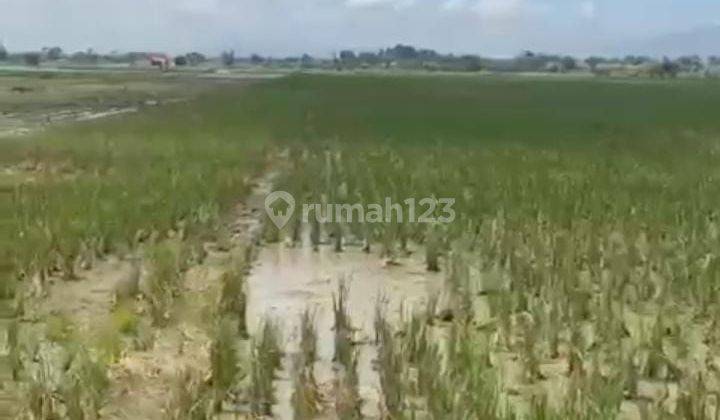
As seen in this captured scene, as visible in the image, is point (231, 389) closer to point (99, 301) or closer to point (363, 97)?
point (99, 301)

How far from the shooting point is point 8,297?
7.50 metres

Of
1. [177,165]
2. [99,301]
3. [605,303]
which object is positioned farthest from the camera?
[177,165]

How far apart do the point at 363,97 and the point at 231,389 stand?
→ 3452 cm

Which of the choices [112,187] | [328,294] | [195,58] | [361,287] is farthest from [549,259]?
[195,58]

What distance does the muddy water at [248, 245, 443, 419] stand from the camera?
577 centimetres

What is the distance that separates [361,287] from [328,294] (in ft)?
1.05

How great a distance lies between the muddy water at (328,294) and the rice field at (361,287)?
3 cm

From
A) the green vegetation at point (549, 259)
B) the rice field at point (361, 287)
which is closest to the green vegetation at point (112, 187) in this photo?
the rice field at point (361, 287)

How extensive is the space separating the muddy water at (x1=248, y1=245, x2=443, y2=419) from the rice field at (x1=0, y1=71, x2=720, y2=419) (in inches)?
1.2

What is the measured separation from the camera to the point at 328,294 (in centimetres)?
799

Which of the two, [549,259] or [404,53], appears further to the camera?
[404,53]

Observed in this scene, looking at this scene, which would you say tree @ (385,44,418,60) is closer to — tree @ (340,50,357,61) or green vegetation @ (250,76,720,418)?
tree @ (340,50,357,61)

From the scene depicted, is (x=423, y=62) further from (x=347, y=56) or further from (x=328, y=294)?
(x=328, y=294)

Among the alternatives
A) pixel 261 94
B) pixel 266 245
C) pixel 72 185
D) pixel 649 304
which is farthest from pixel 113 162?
pixel 261 94
